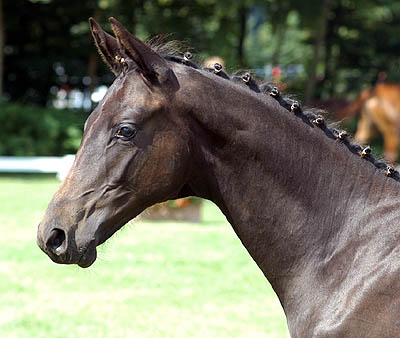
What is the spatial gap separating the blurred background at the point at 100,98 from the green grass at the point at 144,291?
0.02 metres

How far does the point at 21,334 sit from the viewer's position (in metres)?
6.36

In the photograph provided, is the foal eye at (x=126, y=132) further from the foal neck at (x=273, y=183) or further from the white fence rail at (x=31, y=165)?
the white fence rail at (x=31, y=165)

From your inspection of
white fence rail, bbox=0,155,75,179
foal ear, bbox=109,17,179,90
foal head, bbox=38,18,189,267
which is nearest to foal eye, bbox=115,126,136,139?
foal head, bbox=38,18,189,267

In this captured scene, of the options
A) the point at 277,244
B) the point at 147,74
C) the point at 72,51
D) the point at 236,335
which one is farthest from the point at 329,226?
the point at 72,51

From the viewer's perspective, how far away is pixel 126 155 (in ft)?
10.2

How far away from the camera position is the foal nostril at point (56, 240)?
3.02 m

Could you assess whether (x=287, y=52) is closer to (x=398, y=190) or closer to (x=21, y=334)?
(x=21, y=334)

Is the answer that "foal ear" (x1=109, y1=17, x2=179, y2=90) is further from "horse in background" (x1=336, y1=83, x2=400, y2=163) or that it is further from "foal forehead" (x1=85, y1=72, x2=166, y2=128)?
"horse in background" (x1=336, y1=83, x2=400, y2=163)

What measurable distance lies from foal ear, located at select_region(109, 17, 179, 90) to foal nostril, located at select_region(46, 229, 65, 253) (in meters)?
0.71

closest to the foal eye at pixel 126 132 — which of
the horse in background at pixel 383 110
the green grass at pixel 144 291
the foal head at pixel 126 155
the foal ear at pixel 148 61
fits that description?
the foal head at pixel 126 155

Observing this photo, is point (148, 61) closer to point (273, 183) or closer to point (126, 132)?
point (126, 132)

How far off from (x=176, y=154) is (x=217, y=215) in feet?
35.8

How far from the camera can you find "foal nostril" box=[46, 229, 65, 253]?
3016mm

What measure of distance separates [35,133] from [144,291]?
539 inches
